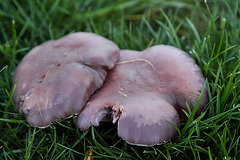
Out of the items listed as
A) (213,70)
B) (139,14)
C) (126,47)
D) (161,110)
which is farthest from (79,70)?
(139,14)

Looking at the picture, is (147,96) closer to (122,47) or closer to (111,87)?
(111,87)

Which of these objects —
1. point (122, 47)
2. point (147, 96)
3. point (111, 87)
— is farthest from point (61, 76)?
point (122, 47)

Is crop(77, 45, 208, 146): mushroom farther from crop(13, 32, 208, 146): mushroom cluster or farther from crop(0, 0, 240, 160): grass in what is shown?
crop(0, 0, 240, 160): grass

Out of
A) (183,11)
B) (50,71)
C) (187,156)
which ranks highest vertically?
(50,71)

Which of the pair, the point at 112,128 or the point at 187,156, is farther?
the point at 112,128

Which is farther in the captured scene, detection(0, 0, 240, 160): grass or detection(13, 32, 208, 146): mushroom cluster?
detection(0, 0, 240, 160): grass

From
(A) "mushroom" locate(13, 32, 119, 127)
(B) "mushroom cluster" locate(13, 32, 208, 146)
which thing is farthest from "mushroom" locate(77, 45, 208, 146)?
(A) "mushroom" locate(13, 32, 119, 127)

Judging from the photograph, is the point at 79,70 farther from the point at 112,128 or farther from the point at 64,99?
the point at 112,128
